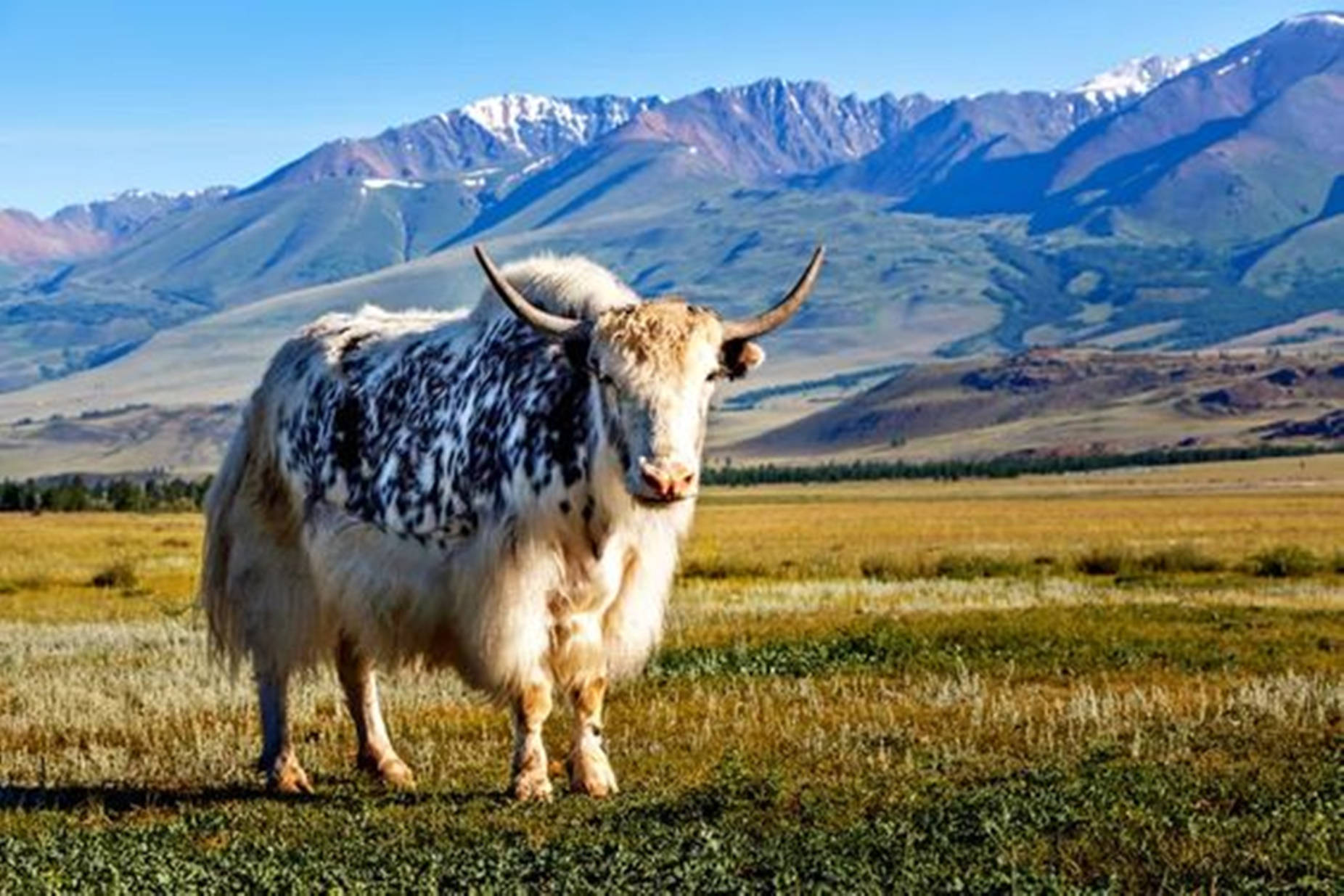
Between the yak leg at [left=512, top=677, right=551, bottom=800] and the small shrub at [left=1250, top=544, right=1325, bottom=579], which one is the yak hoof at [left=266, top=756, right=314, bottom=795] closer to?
the yak leg at [left=512, top=677, right=551, bottom=800]

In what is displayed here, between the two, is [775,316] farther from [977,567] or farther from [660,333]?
[977,567]

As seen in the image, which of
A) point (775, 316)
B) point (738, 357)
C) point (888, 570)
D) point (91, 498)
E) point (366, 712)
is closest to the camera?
point (738, 357)

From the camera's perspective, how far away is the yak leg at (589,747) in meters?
12.3

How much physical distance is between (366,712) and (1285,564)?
33.4m

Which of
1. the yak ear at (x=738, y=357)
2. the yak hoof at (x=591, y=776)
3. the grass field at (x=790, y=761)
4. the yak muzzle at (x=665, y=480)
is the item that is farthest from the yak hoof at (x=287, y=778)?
the yak ear at (x=738, y=357)

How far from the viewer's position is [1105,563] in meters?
44.3

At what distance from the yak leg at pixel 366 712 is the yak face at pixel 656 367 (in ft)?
12.2

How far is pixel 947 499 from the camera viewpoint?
448ft

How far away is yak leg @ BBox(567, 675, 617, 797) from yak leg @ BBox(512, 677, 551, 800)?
0.92ft

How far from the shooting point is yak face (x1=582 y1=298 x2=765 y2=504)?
10930mm

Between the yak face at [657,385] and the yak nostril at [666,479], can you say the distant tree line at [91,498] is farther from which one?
the yak nostril at [666,479]

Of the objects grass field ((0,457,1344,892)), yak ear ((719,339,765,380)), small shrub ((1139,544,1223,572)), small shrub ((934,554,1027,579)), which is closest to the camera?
grass field ((0,457,1344,892))

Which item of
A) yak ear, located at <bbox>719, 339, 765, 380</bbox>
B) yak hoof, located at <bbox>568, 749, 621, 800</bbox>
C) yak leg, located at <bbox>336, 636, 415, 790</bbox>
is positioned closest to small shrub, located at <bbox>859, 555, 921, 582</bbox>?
yak leg, located at <bbox>336, 636, 415, 790</bbox>

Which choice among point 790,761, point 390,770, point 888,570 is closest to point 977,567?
point 888,570
